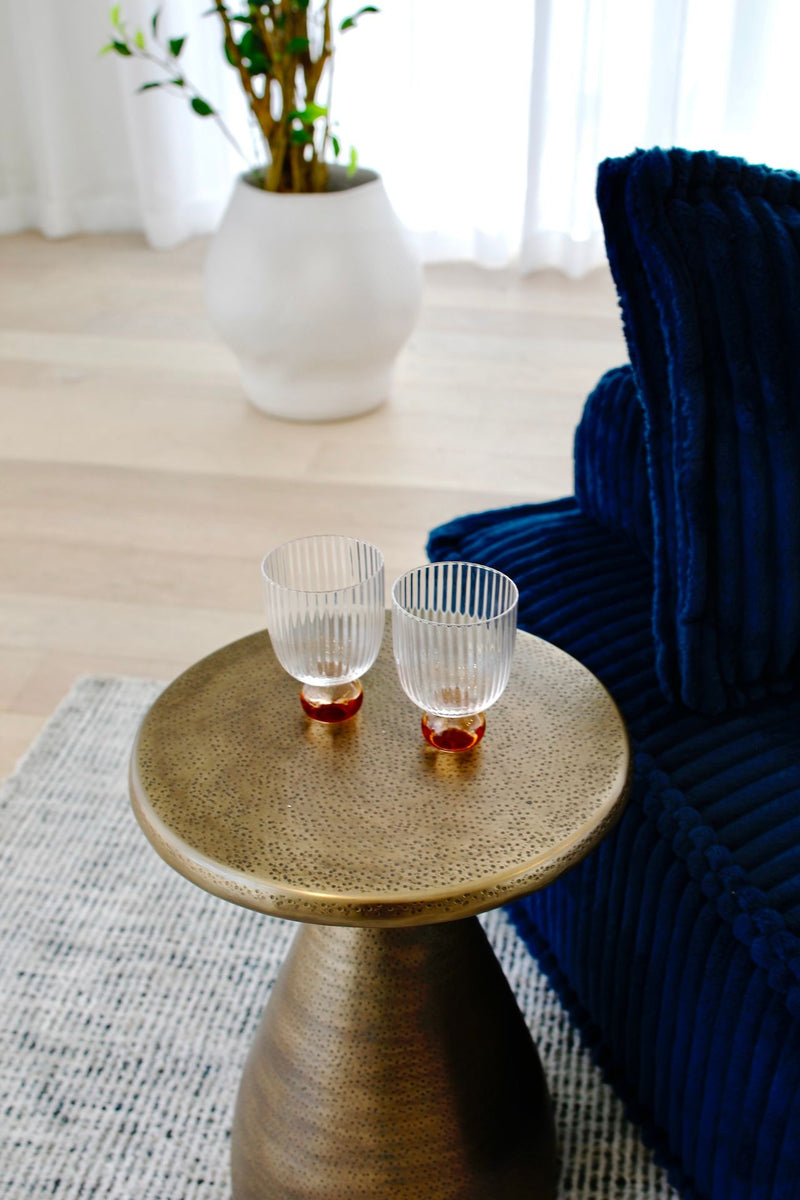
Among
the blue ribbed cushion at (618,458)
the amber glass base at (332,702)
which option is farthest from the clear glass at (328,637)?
the blue ribbed cushion at (618,458)

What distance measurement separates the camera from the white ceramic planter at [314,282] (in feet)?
7.72

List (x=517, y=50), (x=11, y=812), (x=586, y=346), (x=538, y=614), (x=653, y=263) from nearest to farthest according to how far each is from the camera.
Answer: (x=653, y=263)
(x=538, y=614)
(x=11, y=812)
(x=586, y=346)
(x=517, y=50)

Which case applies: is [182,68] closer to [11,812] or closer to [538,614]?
[11,812]

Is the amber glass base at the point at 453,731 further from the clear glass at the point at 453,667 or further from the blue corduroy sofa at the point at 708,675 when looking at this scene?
the blue corduroy sofa at the point at 708,675

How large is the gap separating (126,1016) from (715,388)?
2.79 ft

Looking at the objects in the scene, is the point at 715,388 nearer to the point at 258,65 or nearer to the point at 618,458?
the point at 618,458

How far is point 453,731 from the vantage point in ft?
3.03

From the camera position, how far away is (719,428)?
102cm

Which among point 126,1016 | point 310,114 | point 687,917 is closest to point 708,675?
point 687,917

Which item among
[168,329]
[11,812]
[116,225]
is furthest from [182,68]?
[11,812]

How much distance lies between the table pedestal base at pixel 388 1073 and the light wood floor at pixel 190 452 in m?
0.82

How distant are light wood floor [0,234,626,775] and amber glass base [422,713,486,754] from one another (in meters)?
0.92

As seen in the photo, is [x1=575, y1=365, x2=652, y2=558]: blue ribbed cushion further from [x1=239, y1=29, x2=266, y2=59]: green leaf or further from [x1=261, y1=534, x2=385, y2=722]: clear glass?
[x1=239, y1=29, x2=266, y2=59]: green leaf

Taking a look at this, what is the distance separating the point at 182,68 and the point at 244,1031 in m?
2.72
